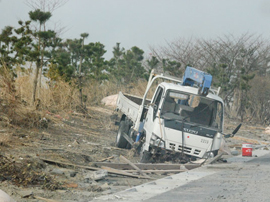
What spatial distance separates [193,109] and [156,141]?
A: 1.44 metres

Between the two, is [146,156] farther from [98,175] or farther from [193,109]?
[98,175]

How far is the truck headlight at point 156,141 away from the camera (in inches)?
466

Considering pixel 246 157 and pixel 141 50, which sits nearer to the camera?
pixel 246 157

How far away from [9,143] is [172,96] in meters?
4.35

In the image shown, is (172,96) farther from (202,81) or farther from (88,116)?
(88,116)

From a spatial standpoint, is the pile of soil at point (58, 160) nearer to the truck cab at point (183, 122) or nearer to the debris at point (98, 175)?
the debris at point (98, 175)

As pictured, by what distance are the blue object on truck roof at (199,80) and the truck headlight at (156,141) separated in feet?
5.74

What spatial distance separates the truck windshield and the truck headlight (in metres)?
0.61

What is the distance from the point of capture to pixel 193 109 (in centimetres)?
1252

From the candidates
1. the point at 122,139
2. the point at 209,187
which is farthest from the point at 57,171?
the point at 122,139

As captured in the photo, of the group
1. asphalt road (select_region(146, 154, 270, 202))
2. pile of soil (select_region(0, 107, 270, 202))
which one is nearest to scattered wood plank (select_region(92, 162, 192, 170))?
pile of soil (select_region(0, 107, 270, 202))

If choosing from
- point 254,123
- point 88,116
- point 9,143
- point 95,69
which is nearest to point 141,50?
point 95,69

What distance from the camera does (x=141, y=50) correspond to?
39188 mm

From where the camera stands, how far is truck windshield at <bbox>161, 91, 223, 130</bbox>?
12.3m
